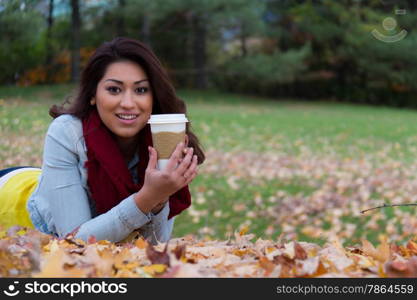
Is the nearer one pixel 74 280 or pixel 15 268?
pixel 74 280

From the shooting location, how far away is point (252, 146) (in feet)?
31.6

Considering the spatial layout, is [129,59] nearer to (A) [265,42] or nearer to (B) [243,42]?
(B) [243,42]

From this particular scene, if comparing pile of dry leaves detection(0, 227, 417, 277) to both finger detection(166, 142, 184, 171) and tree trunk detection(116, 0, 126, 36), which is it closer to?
finger detection(166, 142, 184, 171)

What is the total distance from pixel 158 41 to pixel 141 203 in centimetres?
2257

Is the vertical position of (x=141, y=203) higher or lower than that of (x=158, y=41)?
lower

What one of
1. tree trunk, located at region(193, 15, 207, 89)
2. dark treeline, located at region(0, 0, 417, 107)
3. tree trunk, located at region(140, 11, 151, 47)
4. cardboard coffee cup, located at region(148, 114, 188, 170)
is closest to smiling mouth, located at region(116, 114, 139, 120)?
cardboard coffee cup, located at region(148, 114, 188, 170)

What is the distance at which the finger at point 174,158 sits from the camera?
2.11 m

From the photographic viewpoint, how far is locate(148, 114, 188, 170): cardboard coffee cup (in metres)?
2.09

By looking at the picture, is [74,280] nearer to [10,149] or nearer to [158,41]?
[10,149]

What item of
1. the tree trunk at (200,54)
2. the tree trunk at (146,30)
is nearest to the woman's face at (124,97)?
the tree trunk at (146,30)

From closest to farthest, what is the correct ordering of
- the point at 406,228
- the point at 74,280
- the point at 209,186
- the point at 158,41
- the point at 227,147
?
the point at 74,280 → the point at 406,228 → the point at 209,186 → the point at 227,147 → the point at 158,41

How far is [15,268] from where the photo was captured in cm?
149

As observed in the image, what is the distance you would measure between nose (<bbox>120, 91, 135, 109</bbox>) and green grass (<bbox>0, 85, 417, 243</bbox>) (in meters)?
0.63

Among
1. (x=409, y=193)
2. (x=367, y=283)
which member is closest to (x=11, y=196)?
(x=367, y=283)
